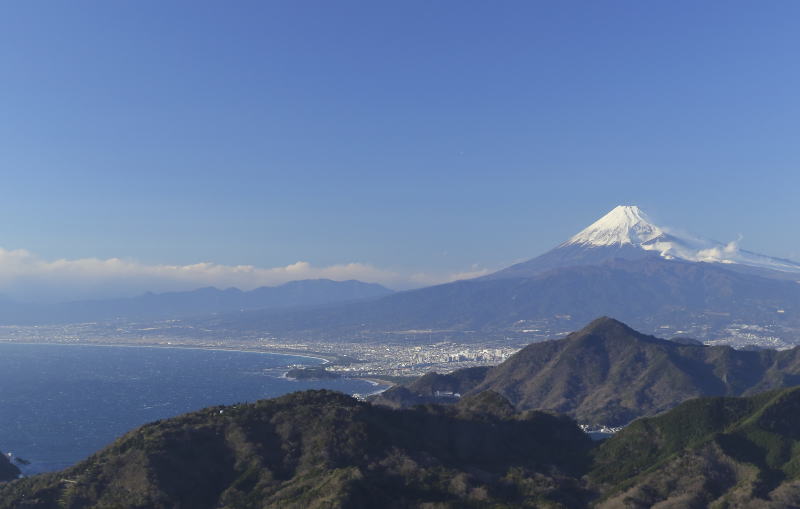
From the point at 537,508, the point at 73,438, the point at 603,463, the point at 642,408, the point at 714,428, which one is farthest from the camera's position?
the point at 642,408

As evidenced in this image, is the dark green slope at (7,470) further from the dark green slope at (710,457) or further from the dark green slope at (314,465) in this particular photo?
the dark green slope at (710,457)

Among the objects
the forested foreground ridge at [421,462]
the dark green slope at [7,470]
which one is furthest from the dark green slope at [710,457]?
the dark green slope at [7,470]

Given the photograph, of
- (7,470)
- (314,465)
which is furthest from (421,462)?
(7,470)

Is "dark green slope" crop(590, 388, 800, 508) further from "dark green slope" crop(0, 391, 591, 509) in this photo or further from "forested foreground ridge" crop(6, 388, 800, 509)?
"dark green slope" crop(0, 391, 591, 509)

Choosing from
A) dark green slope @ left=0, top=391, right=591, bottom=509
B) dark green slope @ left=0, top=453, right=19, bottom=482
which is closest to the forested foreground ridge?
dark green slope @ left=0, top=391, right=591, bottom=509

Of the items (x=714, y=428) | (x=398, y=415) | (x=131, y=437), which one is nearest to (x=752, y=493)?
(x=714, y=428)

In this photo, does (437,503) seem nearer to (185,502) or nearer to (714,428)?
(185,502)

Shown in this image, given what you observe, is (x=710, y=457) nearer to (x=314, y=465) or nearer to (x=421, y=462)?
(x=421, y=462)
